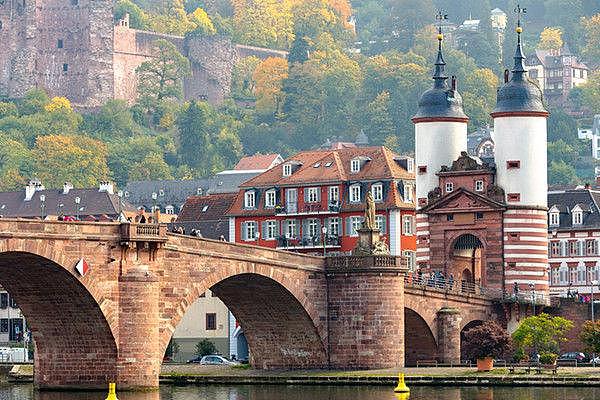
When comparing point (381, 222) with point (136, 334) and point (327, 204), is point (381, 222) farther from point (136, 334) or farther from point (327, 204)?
point (136, 334)

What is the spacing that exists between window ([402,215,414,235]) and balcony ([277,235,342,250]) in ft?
13.6

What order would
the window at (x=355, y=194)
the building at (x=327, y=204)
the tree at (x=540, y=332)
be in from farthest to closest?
1. the window at (x=355, y=194)
2. the building at (x=327, y=204)
3. the tree at (x=540, y=332)

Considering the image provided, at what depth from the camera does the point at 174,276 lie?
114 metres

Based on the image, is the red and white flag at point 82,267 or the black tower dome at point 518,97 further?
the black tower dome at point 518,97

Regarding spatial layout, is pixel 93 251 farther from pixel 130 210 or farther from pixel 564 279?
pixel 130 210

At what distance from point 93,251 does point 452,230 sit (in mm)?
40398

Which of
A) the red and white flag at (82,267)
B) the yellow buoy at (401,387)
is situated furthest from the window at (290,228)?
the red and white flag at (82,267)

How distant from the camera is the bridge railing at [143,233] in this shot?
110 metres

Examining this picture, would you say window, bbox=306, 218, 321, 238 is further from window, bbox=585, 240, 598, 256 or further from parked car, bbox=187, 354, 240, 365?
window, bbox=585, 240, 598, 256

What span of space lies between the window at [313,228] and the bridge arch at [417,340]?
21895 mm

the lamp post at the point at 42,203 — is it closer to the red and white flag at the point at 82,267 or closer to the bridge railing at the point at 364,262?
the bridge railing at the point at 364,262

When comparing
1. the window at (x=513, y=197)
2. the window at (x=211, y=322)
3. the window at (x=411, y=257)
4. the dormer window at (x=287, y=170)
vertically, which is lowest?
the window at (x=211, y=322)

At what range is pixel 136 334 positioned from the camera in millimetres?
110500

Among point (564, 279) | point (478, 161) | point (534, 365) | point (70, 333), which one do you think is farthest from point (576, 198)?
point (70, 333)
